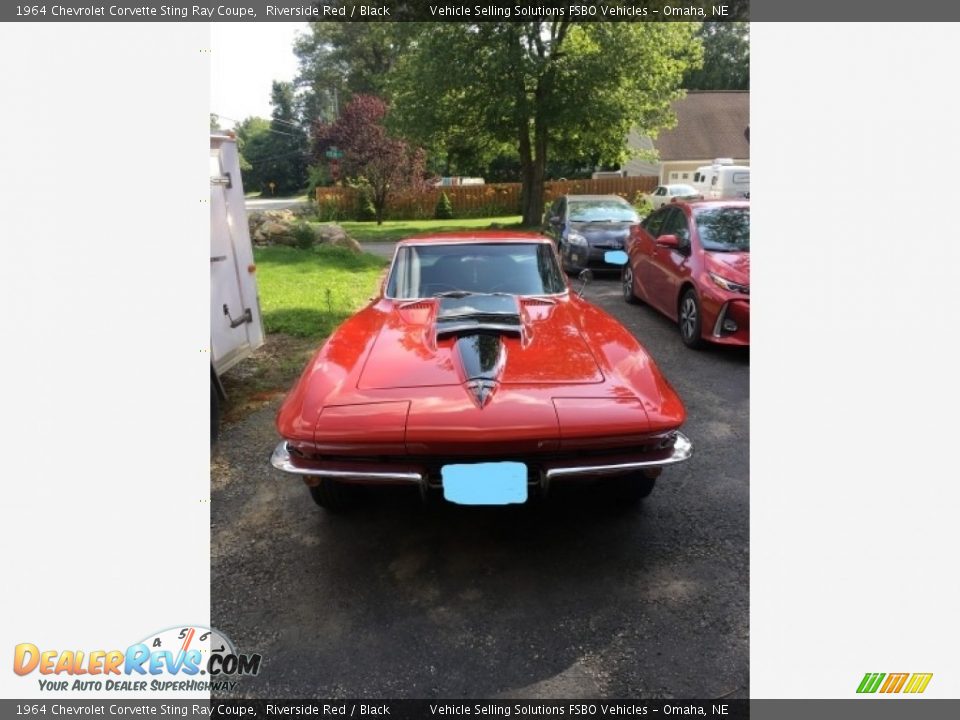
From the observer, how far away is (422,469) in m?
2.42

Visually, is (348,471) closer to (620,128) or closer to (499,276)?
(499,276)

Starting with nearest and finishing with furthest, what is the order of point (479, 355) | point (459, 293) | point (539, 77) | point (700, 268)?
point (479, 355) → point (459, 293) → point (700, 268) → point (539, 77)

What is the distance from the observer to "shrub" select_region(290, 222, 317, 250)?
1410 centimetres

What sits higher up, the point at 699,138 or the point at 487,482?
the point at 699,138

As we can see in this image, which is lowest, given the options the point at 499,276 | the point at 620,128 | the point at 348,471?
the point at 348,471

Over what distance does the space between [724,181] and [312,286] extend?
16394 millimetres

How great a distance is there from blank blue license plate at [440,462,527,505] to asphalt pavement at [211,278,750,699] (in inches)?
11.8

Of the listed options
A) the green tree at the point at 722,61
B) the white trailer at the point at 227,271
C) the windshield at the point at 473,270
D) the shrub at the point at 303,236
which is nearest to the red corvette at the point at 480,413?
the windshield at the point at 473,270

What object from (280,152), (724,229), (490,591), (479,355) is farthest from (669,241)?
(280,152)

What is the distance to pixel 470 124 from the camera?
18875 millimetres

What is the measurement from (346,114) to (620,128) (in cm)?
977

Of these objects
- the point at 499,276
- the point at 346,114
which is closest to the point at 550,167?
the point at 346,114

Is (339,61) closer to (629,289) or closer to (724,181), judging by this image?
(724,181)
